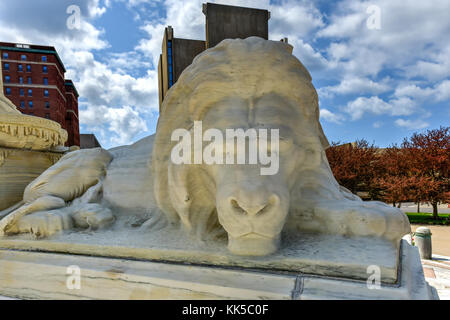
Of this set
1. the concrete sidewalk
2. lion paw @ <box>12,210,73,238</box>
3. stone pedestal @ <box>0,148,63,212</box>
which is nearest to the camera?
lion paw @ <box>12,210,73,238</box>

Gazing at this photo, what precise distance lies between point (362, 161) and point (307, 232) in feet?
46.6

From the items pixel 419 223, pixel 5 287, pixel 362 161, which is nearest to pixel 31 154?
pixel 5 287

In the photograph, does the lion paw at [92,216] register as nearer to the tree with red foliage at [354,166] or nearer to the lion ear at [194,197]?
the lion ear at [194,197]

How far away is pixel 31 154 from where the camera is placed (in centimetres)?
369

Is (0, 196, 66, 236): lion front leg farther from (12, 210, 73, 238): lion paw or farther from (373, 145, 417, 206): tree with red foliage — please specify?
(373, 145, 417, 206): tree with red foliage

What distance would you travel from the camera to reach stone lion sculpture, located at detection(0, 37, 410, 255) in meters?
1.41

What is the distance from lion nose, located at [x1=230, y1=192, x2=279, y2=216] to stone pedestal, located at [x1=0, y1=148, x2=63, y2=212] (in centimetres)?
325

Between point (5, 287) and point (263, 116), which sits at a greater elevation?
point (263, 116)

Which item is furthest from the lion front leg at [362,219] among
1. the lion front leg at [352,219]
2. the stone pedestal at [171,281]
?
the stone pedestal at [171,281]

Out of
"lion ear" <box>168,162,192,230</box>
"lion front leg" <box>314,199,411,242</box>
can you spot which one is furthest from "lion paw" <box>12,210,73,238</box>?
"lion front leg" <box>314,199,411,242</box>

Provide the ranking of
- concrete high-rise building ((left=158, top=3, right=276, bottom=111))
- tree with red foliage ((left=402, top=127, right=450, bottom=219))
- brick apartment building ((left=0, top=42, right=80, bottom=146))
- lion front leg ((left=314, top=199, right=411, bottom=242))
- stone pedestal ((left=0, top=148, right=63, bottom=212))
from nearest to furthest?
lion front leg ((left=314, top=199, right=411, bottom=242)), stone pedestal ((left=0, top=148, right=63, bottom=212)), concrete high-rise building ((left=158, top=3, right=276, bottom=111)), tree with red foliage ((left=402, top=127, right=450, bottom=219)), brick apartment building ((left=0, top=42, right=80, bottom=146))

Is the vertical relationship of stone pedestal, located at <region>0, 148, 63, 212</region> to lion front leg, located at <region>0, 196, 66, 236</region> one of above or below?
above

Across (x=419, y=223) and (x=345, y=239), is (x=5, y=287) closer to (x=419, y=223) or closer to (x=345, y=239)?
(x=345, y=239)

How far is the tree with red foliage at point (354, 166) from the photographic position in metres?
14.0
